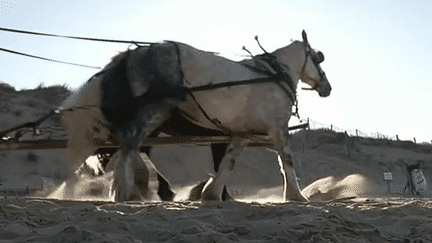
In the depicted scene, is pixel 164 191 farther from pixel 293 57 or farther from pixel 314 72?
pixel 314 72

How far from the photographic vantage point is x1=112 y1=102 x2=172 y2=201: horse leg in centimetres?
466

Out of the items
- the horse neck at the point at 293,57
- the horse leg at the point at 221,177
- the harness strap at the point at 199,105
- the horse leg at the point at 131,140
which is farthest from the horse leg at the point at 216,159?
the horse leg at the point at 131,140

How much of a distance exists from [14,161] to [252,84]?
12877 mm

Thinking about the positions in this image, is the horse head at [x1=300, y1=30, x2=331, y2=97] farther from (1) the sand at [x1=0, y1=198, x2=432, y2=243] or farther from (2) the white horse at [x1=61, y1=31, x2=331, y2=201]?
(1) the sand at [x1=0, y1=198, x2=432, y2=243]

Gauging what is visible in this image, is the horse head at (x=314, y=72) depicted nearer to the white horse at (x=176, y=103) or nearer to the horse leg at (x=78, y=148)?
the white horse at (x=176, y=103)

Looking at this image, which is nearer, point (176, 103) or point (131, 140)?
point (131, 140)

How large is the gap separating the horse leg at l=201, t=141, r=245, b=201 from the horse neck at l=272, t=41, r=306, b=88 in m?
1.35

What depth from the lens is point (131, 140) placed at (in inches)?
189

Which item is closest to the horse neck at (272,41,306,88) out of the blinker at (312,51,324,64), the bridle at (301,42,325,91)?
the bridle at (301,42,325,91)

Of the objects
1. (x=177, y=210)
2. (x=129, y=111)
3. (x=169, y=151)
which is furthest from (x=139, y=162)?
(x=169, y=151)

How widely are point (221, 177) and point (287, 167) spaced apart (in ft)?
2.72

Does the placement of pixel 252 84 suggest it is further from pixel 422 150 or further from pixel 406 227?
pixel 422 150

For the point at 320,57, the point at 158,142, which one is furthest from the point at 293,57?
the point at 158,142

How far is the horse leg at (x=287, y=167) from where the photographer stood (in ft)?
17.9
